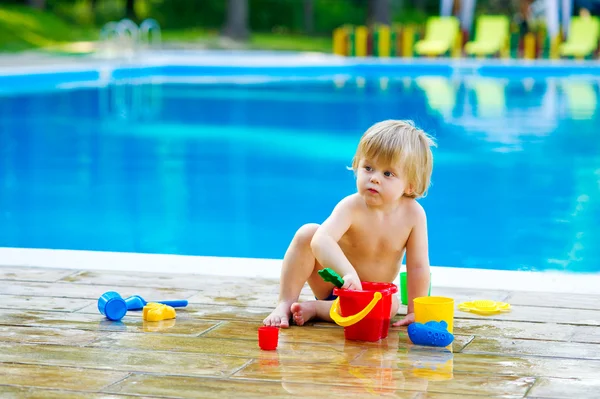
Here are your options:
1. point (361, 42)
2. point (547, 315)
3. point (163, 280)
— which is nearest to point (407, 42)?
point (361, 42)

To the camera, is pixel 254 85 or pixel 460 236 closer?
pixel 460 236

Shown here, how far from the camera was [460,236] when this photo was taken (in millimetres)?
6371

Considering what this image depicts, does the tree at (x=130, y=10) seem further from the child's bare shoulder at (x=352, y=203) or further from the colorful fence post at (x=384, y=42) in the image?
the child's bare shoulder at (x=352, y=203)

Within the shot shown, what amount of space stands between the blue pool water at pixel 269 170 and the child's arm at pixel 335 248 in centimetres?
244

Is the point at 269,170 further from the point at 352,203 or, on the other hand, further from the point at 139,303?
the point at 352,203

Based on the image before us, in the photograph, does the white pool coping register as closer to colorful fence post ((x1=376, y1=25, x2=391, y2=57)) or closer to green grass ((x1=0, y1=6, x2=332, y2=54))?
colorful fence post ((x1=376, y1=25, x2=391, y2=57))

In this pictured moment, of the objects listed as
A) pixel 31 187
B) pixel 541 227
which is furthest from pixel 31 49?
pixel 541 227

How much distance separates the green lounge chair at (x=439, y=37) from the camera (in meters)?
21.8

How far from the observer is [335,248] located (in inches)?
130

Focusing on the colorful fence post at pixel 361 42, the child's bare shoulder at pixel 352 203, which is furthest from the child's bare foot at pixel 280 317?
the colorful fence post at pixel 361 42

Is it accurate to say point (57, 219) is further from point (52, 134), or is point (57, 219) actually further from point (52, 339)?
point (52, 134)

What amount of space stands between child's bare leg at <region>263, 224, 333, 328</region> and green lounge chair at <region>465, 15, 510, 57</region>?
1890cm

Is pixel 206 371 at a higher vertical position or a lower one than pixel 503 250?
higher

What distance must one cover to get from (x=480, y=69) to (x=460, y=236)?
1475 centimetres
